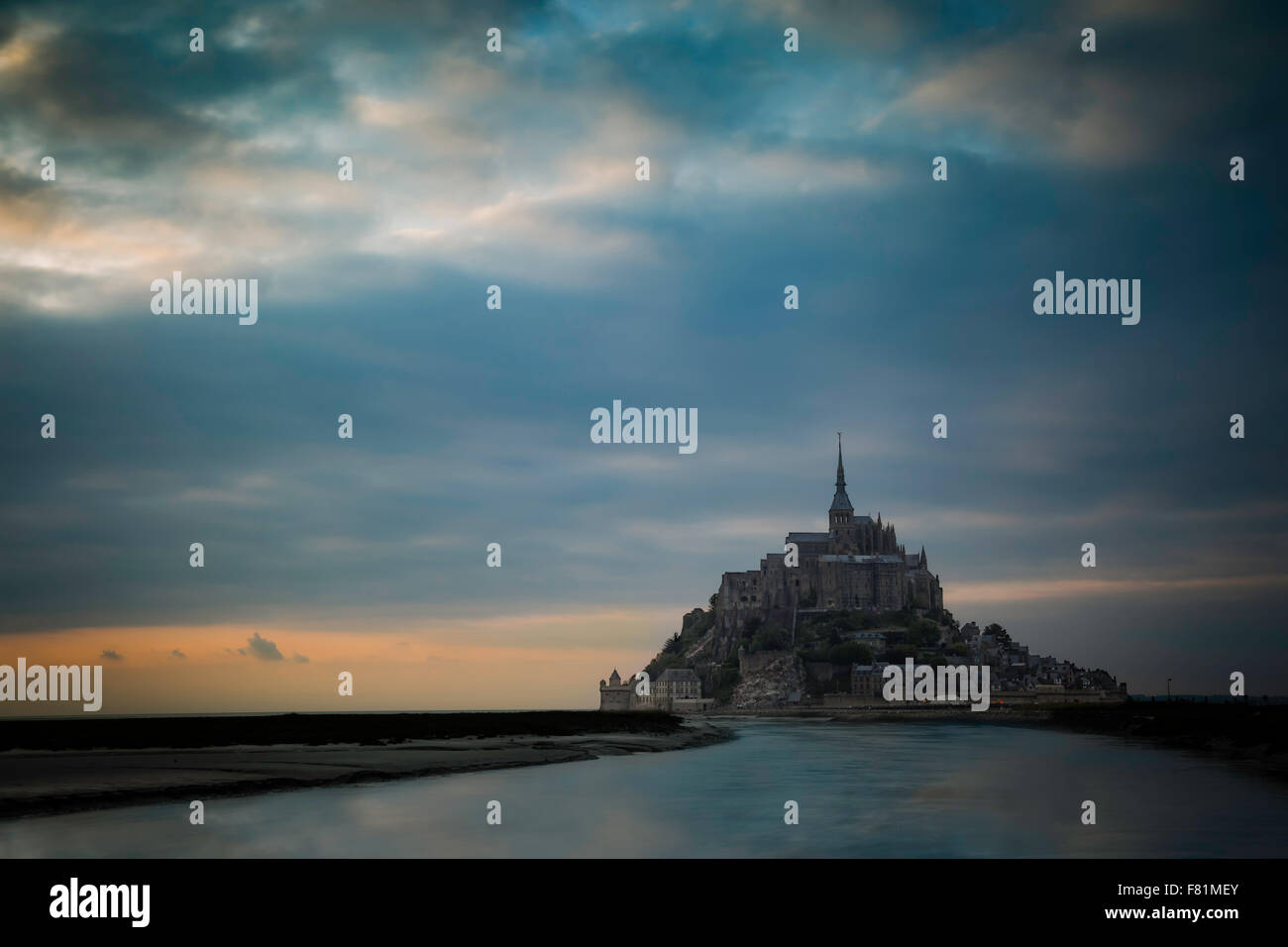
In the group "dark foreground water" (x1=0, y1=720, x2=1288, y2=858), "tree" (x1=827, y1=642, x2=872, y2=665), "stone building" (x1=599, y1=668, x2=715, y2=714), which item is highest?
"dark foreground water" (x1=0, y1=720, x2=1288, y2=858)

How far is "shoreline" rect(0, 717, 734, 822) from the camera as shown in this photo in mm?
24938

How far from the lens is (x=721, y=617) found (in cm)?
17212

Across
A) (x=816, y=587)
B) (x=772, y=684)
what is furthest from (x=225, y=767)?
(x=816, y=587)

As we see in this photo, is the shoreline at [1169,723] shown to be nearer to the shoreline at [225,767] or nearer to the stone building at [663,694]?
the stone building at [663,694]

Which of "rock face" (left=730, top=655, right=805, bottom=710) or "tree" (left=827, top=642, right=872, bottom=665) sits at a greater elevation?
"tree" (left=827, top=642, right=872, bottom=665)

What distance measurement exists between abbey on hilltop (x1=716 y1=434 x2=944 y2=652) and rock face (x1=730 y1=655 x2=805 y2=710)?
1232cm

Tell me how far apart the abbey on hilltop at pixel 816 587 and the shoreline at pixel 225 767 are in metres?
115

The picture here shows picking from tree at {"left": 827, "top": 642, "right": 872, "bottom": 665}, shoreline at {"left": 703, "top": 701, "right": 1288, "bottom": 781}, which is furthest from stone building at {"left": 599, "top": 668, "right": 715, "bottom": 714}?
tree at {"left": 827, "top": 642, "right": 872, "bottom": 665}

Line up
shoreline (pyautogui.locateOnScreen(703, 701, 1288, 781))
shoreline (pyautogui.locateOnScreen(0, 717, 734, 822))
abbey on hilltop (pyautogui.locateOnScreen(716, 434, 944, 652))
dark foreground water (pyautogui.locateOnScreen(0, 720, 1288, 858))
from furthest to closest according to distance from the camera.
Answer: abbey on hilltop (pyautogui.locateOnScreen(716, 434, 944, 652))
shoreline (pyautogui.locateOnScreen(703, 701, 1288, 781))
shoreline (pyautogui.locateOnScreen(0, 717, 734, 822))
dark foreground water (pyautogui.locateOnScreen(0, 720, 1288, 858))

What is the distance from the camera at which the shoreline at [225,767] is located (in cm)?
2494

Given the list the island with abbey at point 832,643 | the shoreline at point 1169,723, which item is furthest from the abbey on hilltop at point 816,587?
the shoreline at point 1169,723

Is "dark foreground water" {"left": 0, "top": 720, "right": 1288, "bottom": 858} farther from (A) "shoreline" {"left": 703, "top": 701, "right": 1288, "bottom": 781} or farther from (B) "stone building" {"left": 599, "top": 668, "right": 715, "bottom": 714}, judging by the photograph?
(B) "stone building" {"left": 599, "top": 668, "right": 715, "bottom": 714}
